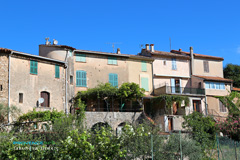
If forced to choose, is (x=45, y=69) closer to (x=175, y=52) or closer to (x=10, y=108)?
(x=10, y=108)

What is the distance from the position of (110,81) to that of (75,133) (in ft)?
67.9

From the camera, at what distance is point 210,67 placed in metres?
37.8

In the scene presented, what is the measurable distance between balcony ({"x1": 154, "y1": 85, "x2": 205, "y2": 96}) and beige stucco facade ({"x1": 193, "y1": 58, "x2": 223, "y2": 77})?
10.2ft

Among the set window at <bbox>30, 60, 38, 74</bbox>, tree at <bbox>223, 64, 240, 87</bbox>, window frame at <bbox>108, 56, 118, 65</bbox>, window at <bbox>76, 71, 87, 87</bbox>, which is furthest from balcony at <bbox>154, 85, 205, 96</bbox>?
window at <bbox>30, 60, 38, 74</bbox>

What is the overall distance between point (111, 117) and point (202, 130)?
39.2 ft

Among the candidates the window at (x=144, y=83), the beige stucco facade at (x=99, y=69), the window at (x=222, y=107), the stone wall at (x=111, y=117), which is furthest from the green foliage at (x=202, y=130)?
the window at (x=222, y=107)

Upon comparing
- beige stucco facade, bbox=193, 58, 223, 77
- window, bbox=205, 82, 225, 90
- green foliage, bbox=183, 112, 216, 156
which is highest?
beige stucco facade, bbox=193, 58, 223, 77

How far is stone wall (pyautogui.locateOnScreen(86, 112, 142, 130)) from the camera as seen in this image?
88.6ft

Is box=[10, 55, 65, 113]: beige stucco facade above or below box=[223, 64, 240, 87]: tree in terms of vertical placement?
below

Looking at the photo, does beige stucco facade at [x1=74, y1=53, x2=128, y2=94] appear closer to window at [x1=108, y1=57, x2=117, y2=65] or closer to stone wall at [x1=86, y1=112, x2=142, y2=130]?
window at [x1=108, y1=57, x2=117, y2=65]

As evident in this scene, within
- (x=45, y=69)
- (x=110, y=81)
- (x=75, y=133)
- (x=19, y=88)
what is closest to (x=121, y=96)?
(x=110, y=81)

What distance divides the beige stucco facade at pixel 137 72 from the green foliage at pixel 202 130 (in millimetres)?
13577

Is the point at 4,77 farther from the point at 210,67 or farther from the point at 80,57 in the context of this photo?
the point at 210,67

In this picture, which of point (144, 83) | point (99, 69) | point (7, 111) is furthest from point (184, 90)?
point (7, 111)
